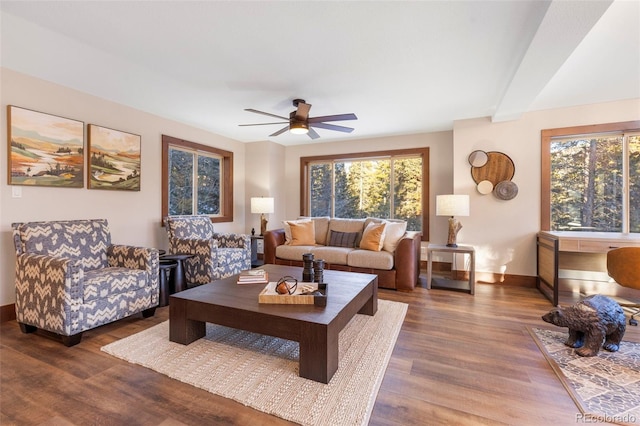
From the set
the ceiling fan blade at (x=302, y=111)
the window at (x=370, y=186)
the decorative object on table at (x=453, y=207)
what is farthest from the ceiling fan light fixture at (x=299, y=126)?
the window at (x=370, y=186)

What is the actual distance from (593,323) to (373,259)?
217 cm

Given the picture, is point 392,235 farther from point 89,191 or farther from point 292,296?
point 89,191

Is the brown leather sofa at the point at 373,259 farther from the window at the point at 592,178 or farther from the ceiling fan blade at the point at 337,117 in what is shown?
the window at the point at 592,178

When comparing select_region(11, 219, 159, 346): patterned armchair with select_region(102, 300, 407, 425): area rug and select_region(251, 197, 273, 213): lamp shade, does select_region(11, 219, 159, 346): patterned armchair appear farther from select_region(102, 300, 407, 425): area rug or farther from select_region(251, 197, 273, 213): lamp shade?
select_region(251, 197, 273, 213): lamp shade

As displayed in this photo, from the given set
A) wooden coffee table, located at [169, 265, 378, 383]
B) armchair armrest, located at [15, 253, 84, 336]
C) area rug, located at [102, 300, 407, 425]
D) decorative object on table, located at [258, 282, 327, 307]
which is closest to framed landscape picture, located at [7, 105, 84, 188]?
armchair armrest, located at [15, 253, 84, 336]

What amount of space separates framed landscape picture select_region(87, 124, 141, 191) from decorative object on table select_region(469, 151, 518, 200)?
15.2 ft

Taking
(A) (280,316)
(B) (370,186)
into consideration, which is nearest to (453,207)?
(B) (370,186)

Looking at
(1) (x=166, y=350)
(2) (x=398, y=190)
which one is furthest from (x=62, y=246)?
(2) (x=398, y=190)

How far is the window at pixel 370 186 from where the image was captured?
5043 mm

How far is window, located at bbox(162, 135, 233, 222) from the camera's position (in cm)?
428

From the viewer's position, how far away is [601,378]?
69.6 inches

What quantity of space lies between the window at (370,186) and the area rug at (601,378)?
287 centimetres

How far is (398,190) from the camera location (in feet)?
17.0

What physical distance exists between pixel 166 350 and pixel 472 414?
199cm
